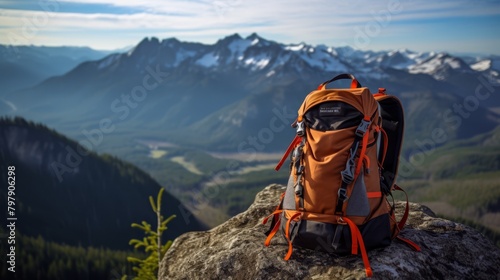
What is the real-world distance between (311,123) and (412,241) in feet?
8.60

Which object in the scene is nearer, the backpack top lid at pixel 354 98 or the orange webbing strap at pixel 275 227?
the backpack top lid at pixel 354 98

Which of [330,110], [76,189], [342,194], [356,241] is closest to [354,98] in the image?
[330,110]

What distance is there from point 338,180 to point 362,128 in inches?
35.1

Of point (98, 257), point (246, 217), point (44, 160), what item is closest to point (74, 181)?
point (44, 160)

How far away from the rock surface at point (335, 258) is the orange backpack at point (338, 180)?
192 millimetres

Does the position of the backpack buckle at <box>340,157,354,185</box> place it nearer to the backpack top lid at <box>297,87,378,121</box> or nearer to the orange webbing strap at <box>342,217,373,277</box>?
the orange webbing strap at <box>342,217,373,277</box>

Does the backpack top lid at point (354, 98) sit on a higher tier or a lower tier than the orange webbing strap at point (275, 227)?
higher

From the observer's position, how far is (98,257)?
9569cm

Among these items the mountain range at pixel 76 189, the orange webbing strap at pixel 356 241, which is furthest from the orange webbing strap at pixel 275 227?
the mountain range at pixel 76 189

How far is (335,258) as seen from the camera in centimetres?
642

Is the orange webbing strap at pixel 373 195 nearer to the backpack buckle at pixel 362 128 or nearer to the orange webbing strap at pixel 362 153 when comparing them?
the orange webbing strap at pixel 362 153

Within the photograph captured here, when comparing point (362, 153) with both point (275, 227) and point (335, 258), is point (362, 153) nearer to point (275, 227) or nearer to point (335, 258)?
point (335, 258)

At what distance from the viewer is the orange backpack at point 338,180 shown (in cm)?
635

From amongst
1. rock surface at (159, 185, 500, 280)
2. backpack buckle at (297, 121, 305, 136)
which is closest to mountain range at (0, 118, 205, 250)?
rock surface at (159, 185, 500, 280)
